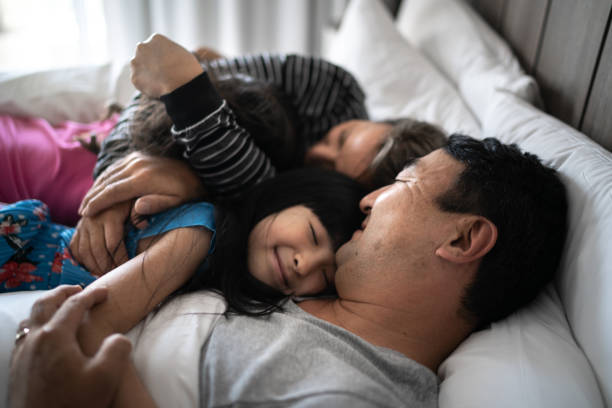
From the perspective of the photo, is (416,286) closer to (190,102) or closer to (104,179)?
(190,102)

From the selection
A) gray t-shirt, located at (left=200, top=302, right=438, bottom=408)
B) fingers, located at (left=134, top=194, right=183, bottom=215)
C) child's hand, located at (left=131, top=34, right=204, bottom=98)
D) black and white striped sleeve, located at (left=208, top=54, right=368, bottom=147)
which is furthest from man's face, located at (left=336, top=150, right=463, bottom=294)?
black and white striped sleeve, located at (left=208, top=54, right=368, bottom=147)

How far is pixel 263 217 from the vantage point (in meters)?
0.94

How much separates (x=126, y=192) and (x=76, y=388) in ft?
1.40

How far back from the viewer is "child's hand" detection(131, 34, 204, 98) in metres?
0.90

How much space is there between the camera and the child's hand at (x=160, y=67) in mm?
896

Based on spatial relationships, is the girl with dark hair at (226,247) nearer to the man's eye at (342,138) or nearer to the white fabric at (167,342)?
the white fabric at (167,342)

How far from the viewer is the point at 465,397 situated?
2.16 ft

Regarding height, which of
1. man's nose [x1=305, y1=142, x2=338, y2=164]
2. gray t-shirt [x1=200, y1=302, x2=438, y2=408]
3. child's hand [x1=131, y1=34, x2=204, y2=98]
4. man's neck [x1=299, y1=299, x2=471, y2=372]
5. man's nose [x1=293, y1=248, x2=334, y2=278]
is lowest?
man's neck [x1=299, y1=299, x2=471, y2=372]

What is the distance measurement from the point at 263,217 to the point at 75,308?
0.41m

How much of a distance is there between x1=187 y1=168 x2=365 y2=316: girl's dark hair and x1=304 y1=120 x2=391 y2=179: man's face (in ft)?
0.43

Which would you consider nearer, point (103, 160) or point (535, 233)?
point (535, 233)

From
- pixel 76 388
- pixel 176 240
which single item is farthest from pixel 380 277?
pixel 76 388

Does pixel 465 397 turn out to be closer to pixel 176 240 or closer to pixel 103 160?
pixel 176 240

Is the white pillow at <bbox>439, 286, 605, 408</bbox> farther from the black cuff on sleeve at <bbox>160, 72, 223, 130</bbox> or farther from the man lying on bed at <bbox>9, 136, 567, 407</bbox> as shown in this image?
the black cuff on sleeve at <bbox>160, 72, 223, 130</bbox>
